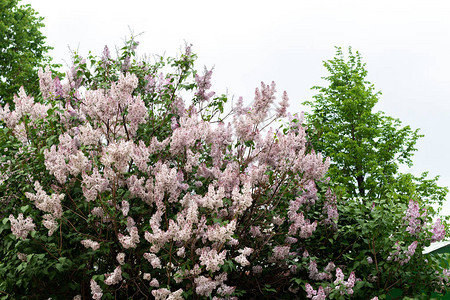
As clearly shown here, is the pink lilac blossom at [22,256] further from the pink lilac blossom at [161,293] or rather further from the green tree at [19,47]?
the green tree at [19,47]

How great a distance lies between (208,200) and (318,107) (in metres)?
20.4

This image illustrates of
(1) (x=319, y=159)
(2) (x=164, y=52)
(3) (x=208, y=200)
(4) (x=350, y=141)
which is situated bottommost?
(3) (x=208, y=200)

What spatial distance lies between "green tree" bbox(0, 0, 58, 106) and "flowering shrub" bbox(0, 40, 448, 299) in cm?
1322

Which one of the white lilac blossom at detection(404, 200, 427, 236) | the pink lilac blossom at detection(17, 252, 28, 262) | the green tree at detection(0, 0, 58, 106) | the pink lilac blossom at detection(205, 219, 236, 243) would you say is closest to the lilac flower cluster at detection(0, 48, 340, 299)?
the pink lilac blossom at detection(205, 219, 236, 243)

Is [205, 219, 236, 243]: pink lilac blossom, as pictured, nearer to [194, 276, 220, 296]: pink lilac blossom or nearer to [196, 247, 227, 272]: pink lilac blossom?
[196, 247, 227, 272]: pink lilac blossom

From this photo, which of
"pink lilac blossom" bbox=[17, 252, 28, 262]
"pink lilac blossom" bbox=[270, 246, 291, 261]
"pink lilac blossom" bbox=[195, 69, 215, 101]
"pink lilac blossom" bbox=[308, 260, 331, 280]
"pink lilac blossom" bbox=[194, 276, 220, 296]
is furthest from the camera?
"pink lilac blossom" bbox=[195, 69, 215, 101]

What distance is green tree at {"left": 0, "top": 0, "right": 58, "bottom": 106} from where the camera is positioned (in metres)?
17.4

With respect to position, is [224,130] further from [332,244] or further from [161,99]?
[332,244]

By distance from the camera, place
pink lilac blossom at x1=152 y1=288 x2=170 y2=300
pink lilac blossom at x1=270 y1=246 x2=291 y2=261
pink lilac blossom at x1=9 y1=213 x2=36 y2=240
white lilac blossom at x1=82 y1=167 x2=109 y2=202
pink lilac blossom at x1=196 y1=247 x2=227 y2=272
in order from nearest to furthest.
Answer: pink lilac blossom at x1=196 y1=247 x2=227 y2=272
pink lilac blossom at x1=152 y1=288 x2=170 y2=300
white lilac blossom at x1=82 y1=167 x2=109 y2=202
pink lilac blossom at x1=9 y1=213 x2=36 y2=240
pink lilac blossom at x1=270 y1=246 x2=291 y2=261

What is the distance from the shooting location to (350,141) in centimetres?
1972

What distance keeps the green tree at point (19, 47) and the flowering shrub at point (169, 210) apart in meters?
13.2

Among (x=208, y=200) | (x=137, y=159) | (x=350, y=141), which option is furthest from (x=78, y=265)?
(x=350, y=141)

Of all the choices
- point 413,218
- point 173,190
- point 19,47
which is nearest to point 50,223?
point 173,190

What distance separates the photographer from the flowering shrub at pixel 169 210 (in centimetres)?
367
